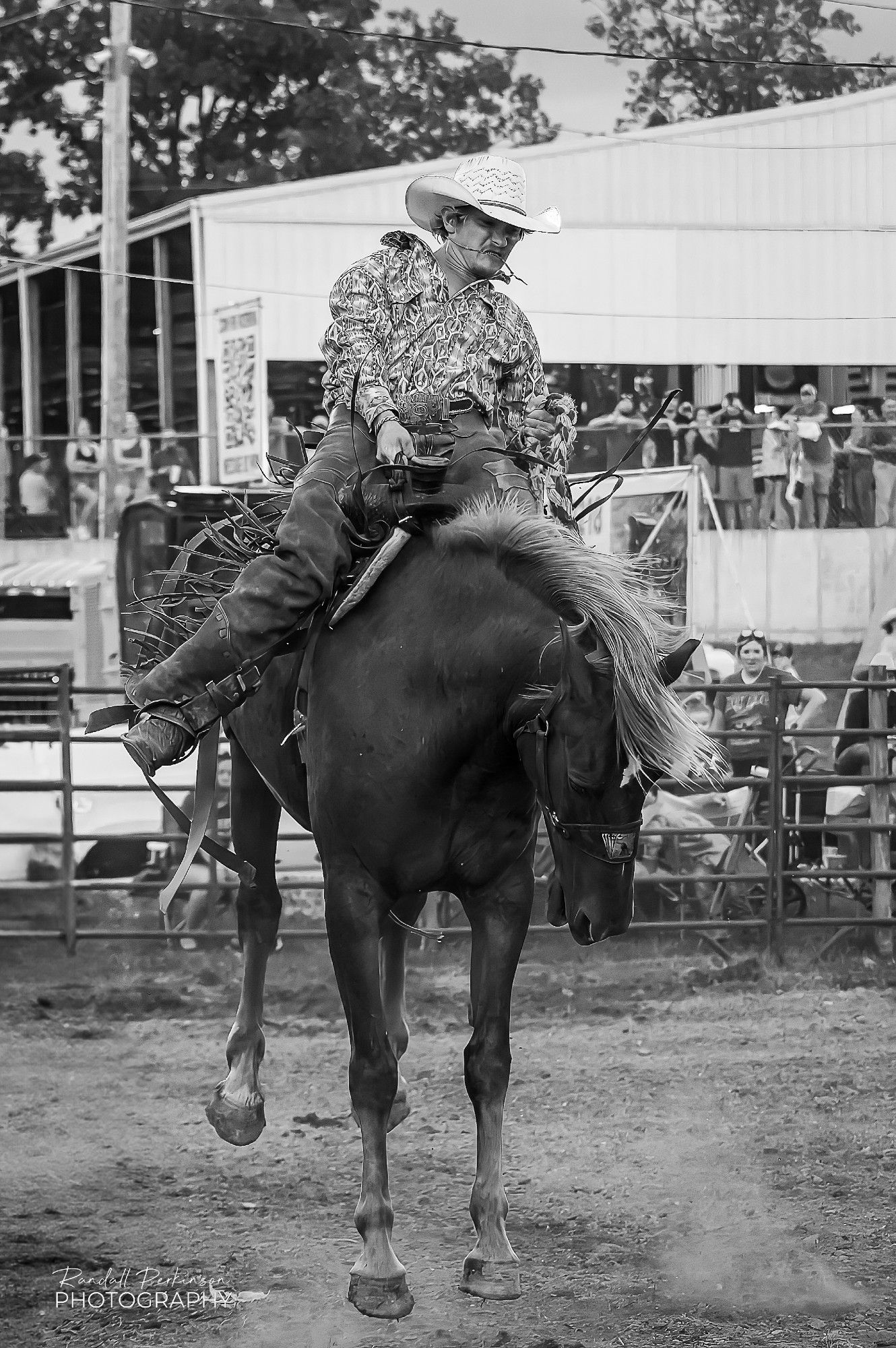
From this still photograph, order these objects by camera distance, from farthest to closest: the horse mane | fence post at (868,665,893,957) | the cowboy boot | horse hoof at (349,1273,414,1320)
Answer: fence post at (868,665,893,957) < the cowboy boot < horse hoof at (349,1273,414,1320) < the horse mane

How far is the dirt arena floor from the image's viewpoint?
3.55m

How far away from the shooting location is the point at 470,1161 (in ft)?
15.9

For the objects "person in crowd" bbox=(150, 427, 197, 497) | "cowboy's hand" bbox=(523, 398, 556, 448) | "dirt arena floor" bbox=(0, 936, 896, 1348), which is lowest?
"dirt arena floor" bbox=(0, 936, 896, 1348)

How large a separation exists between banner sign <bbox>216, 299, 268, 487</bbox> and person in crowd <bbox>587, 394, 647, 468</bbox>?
87.7 inches

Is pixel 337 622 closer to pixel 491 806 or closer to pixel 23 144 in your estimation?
pixel 491 806

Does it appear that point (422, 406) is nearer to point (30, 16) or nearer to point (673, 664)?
point (673, 664)

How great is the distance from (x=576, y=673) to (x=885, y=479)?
6.80 m

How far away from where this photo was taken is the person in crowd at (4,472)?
10000 mm

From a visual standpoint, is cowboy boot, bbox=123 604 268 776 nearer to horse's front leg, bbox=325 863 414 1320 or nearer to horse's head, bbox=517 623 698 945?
horse's front leg, bbox=325 863 414 1320

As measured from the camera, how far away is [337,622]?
3498 mm

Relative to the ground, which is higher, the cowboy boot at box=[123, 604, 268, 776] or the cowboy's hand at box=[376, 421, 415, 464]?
the cowboy's hand at box=[376, 421, 415, 464]

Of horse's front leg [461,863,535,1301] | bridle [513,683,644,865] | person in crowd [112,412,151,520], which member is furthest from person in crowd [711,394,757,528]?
bridle [513,683,644,865]

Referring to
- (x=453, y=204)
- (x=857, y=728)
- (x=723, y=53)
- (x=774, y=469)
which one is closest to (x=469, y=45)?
(x=723, y=53)

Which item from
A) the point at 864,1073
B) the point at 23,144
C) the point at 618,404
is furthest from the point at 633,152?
the point at 864,1073
